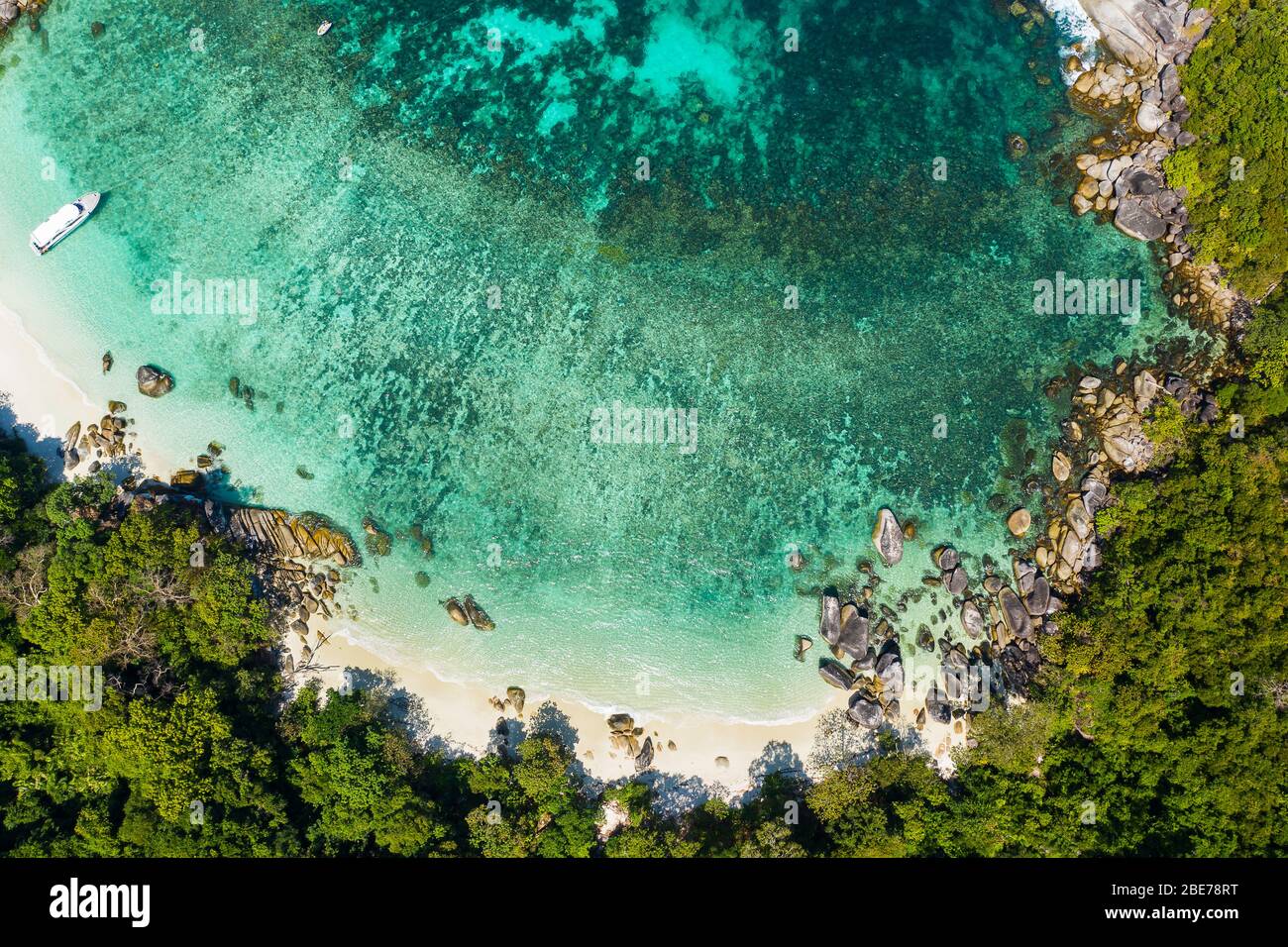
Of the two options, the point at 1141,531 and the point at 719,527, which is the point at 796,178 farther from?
the point at 1141,531

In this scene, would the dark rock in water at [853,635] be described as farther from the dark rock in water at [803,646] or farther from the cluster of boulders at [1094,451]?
the cluster of boulders at [1094,451]

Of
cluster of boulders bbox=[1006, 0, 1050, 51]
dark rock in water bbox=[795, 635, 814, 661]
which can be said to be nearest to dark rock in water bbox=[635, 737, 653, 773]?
dark rock in water bbox=[795, 635, 814, 661]

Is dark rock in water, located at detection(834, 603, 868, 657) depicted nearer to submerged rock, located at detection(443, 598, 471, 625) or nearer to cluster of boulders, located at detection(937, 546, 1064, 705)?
cluster of boulders, located at detection(937, 546, 1064, 705)

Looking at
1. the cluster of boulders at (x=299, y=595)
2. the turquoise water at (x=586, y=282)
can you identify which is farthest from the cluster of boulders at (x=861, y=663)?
the cluster of boulders at (x=299, y=595)

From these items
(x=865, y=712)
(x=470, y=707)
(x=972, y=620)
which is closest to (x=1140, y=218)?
(x=972, y=620)

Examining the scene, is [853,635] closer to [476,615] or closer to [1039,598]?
[1039,598]
